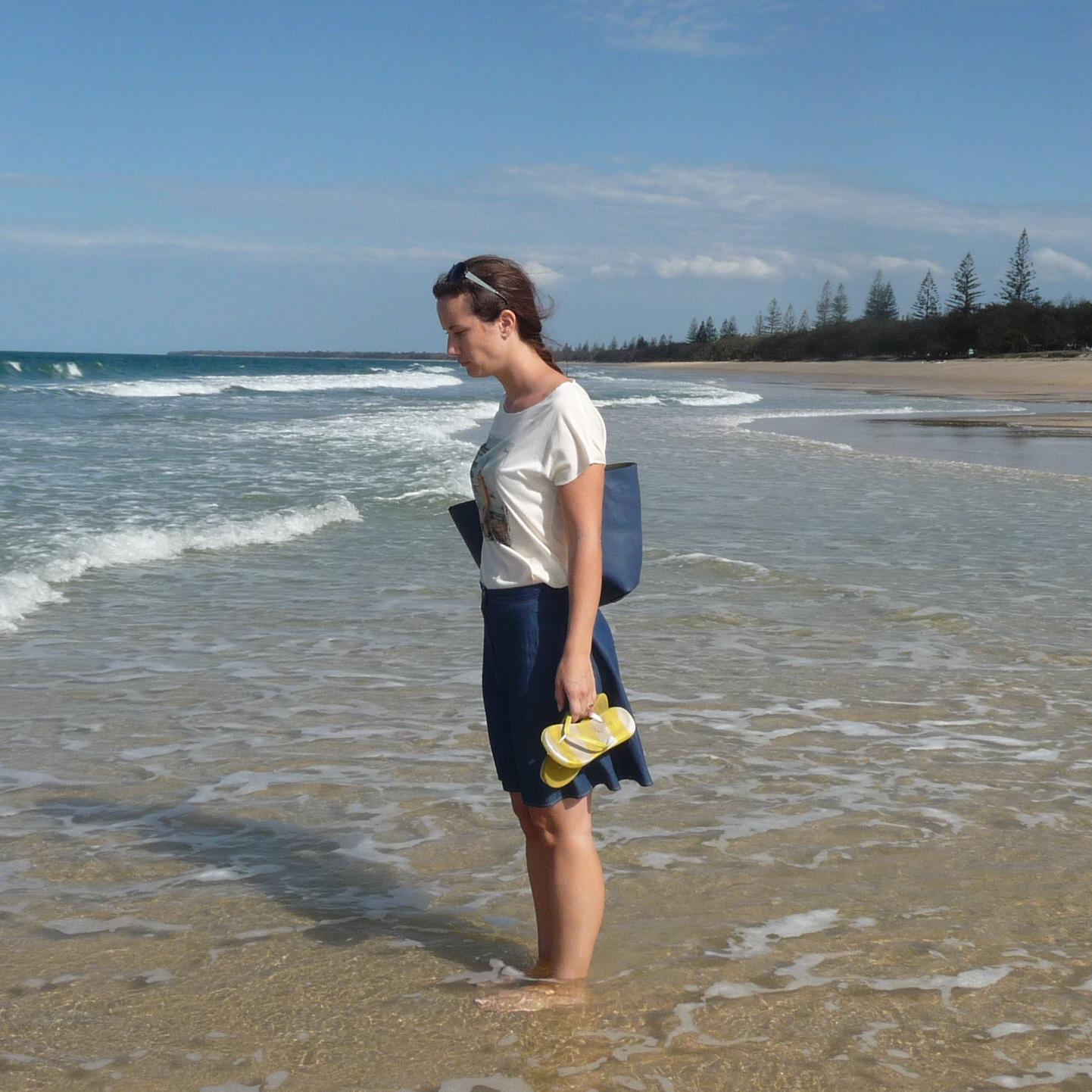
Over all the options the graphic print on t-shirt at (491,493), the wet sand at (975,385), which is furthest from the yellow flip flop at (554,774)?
the wet sand at (975,385)

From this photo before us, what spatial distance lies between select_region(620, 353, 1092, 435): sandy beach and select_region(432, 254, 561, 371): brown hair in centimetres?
2326

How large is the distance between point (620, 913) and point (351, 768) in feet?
5.02

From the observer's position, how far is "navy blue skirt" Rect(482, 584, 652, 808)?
262 cm

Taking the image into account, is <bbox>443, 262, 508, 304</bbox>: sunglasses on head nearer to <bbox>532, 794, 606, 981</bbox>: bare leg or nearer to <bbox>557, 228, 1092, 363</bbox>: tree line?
<bbox>532, 794, 606, 981</bbox>: bare leg

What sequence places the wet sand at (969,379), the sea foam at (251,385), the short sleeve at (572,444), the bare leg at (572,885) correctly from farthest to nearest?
the wet sand at (969,379), the sea foam at (251,385), the bare leg at (572,885), the short sleeve at (572,444)

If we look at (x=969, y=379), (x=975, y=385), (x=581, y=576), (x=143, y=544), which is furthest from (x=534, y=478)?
(x=969, y=379)

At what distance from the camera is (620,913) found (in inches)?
129

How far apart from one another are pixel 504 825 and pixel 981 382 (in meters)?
59.6

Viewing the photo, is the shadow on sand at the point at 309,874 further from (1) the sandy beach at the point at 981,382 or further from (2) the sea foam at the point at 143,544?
(1) the sandy beach at the point at 981,382

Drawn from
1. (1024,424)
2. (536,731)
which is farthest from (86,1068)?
(1024,424)

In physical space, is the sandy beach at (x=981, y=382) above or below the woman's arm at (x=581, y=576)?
above

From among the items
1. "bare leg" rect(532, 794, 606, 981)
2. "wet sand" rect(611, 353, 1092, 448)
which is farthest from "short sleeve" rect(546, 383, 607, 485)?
"wet sand" rect(611, 353, 1092, 448)

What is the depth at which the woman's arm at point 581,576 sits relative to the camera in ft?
8.21

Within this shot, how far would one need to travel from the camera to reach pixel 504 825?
396cm
